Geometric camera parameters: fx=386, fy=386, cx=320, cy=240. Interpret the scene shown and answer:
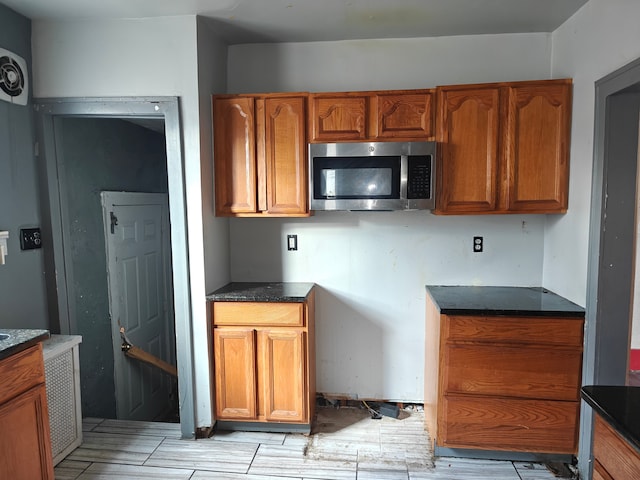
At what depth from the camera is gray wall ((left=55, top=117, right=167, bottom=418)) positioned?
258 cm

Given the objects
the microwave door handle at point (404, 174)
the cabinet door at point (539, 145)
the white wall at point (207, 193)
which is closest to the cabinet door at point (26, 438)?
the white wall at point (207, 193)

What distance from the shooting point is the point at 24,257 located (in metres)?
2.18

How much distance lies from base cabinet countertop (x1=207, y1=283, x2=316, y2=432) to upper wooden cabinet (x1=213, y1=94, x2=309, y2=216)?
557 millimetres

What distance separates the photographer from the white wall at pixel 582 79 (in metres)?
1.73

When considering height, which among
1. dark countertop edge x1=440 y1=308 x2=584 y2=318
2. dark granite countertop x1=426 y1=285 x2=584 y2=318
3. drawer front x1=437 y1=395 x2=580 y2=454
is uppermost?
dark granite countertop x1=426 y1=285 x2=584 y2=318

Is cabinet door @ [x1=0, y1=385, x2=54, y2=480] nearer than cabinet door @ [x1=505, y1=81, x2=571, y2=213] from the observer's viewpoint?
Yes

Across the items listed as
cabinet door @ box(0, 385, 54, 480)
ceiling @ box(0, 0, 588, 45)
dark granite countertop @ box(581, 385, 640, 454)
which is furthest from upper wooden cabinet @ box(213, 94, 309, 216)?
dark granite countertop @ box(581, 385, 640, 454)

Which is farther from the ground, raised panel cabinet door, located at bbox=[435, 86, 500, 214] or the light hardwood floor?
raised panel cabinet door, located at bbox=[435, 86, 500, 214]

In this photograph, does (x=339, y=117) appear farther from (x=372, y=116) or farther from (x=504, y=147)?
(x=504, y=147)

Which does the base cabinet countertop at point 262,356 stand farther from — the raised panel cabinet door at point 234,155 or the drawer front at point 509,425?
the drawer front at point 509,425

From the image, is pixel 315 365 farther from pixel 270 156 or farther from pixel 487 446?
pixel 270 156

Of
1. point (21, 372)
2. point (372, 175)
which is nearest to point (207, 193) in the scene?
point (372, 175)

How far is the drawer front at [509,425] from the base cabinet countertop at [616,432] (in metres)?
1.00

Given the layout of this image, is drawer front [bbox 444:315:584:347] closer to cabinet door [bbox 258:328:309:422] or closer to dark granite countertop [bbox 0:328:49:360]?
cabinet door [bbox 258:328:309:422]
